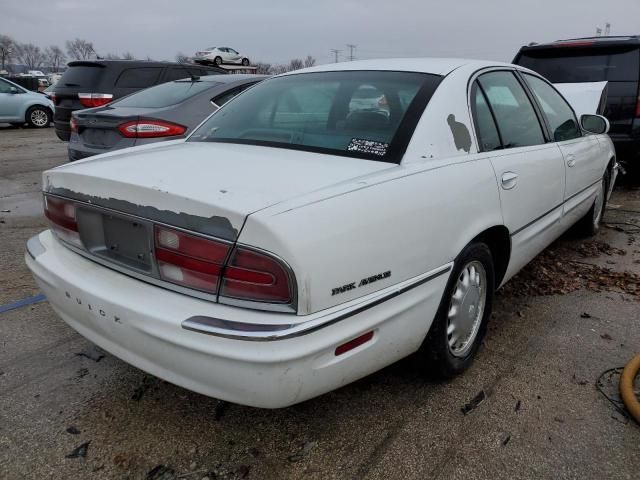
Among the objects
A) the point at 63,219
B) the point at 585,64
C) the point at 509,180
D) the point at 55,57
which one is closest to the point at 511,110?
the point at 509,180

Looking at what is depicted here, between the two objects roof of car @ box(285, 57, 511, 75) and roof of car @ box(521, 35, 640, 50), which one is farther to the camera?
roof of car @ box(521, 35, 640, 50)

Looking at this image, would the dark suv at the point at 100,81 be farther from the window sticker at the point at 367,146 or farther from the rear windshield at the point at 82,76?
the window sticker at the point at 367,146

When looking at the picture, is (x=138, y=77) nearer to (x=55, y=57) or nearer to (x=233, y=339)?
(x=233, y=339)

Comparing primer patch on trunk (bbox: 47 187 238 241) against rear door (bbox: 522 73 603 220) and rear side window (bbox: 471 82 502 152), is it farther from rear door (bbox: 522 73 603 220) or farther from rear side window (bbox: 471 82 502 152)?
rear door (bbox: 522 73 603 220)

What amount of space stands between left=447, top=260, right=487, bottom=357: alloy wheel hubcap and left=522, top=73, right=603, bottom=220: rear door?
4.40 feet

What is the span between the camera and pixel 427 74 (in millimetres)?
2598

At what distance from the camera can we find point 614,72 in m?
6.07

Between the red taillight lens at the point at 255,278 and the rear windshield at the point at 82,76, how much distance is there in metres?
7.89

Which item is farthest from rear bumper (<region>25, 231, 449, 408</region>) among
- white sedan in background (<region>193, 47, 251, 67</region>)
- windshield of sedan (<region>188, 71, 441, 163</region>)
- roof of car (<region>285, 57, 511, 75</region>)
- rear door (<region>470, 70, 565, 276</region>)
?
white sedan in background (<region>193, 47, 251, 67</region>)

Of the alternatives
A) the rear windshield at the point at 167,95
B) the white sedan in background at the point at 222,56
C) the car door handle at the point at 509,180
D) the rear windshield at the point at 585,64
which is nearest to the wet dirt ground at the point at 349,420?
the car door handle at the point at 509,180

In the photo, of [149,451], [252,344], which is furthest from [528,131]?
[149,451]

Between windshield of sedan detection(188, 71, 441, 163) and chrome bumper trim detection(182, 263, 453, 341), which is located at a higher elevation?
windshield of sedan detection(188, 71, 441, 163)

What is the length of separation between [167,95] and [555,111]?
12.4ft

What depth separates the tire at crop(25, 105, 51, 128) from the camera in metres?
15.4
